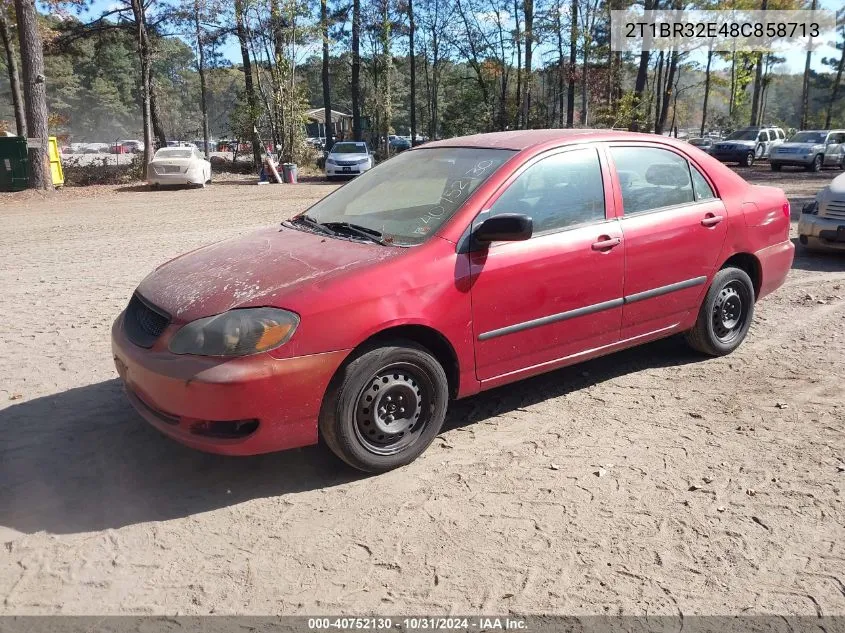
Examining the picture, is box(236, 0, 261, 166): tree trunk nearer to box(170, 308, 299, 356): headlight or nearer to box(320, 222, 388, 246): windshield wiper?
box(320, 222, 388, 246): windshield wiper

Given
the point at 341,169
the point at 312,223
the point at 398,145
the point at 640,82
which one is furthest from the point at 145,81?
the point at 398,145

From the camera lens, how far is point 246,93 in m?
30.1

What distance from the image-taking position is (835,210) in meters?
8.58

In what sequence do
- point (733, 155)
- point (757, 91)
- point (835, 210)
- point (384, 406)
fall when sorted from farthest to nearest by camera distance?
point (757, 91)
point (733, 155)
point (835, 210)
point (384, 406)

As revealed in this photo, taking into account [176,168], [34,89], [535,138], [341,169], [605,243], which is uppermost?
[34,89]

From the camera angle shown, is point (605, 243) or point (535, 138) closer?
point (605, 243)

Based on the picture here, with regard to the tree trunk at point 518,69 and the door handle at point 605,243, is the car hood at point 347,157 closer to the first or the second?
the tree trunk at point 518,69

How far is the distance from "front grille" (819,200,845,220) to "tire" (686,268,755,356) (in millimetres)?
4282

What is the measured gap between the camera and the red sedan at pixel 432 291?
327 centimetres

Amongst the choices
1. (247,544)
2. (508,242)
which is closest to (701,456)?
(508,242)

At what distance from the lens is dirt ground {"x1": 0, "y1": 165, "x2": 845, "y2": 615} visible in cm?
270

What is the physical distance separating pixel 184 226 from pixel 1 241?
293 centimetres

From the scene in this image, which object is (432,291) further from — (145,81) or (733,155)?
(733,155)

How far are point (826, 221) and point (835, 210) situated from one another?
0.16 meters
